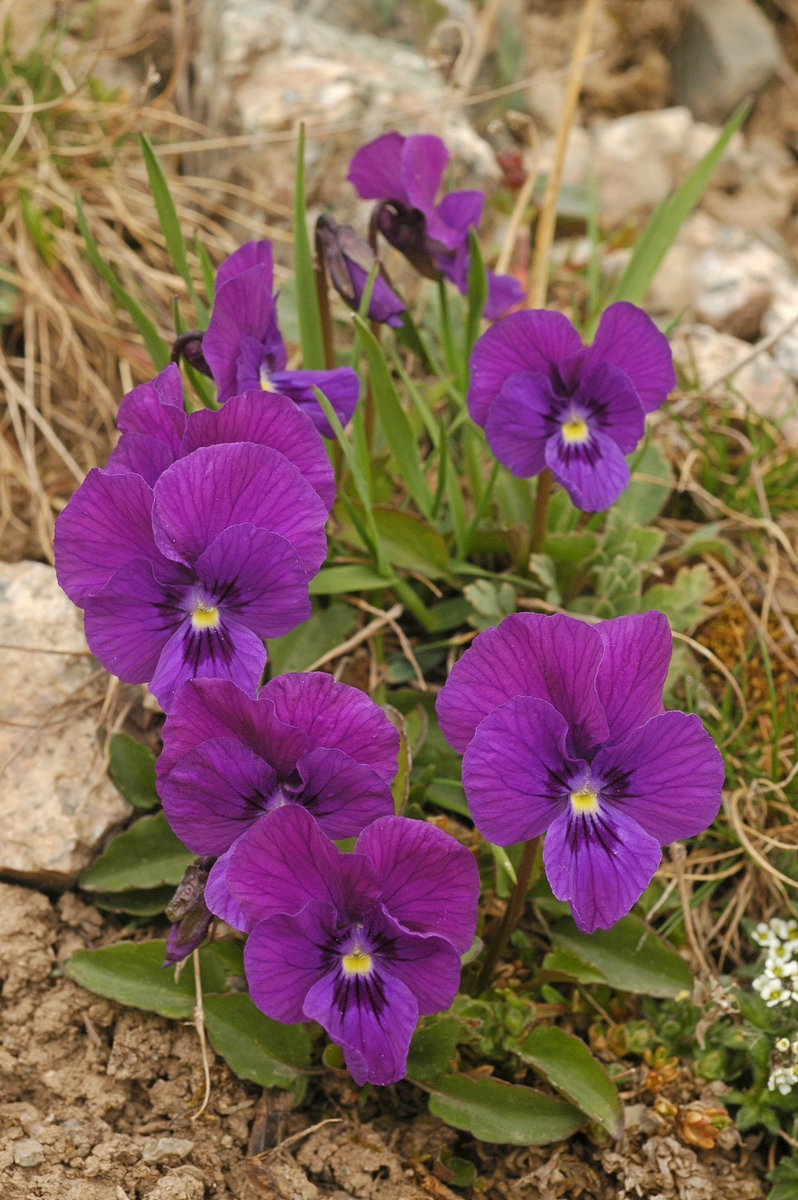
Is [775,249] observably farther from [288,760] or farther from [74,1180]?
[74,1180]

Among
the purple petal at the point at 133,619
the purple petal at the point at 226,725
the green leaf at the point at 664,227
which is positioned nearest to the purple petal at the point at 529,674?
the purple petal at the point at 226,725

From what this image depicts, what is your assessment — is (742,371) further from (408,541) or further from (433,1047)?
(433,1047)

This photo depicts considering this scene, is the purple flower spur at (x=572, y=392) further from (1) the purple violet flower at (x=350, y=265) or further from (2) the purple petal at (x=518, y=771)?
(2) the purple petal at (x=518, y=771)

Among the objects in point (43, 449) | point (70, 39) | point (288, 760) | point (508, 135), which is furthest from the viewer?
point (508, 135)

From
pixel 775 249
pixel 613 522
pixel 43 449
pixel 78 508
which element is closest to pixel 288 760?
pixel 78 508

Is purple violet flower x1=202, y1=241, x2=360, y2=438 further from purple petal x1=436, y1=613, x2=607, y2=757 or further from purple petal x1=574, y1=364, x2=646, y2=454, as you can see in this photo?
purple petal x1=436, y1=613, x2=607, y2=757

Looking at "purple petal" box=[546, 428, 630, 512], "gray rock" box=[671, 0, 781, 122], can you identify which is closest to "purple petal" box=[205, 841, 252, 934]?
"purple petal" box=[546, 428, 630, 512]
